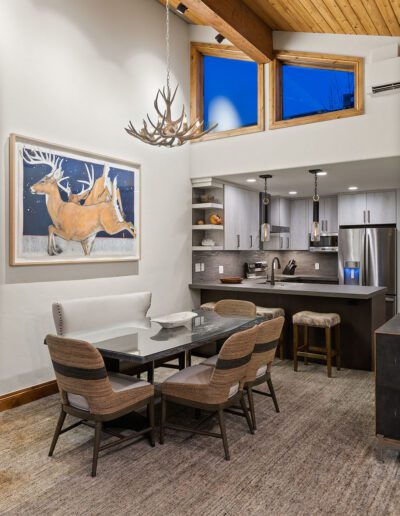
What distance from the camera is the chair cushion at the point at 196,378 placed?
9.32 ft

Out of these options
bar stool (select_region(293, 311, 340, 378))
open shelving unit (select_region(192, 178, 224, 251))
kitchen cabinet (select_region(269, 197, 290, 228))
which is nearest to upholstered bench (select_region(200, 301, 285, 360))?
bar stool (select_region(293, 311, 340, 378))

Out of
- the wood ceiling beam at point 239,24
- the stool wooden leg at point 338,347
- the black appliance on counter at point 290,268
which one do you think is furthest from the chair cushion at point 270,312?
the wood ceiling beam at point 239,24

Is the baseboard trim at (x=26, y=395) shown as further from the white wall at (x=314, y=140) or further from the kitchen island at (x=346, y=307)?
the white wall at (x=314, y=140)

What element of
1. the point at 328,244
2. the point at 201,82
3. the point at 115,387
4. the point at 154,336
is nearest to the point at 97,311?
the point at 154,336

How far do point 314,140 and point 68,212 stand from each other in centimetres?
287

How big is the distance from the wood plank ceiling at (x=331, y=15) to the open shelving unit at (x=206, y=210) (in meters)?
2.07

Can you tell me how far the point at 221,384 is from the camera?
2686mm

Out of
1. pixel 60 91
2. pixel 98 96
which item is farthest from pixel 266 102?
pixel 60 91

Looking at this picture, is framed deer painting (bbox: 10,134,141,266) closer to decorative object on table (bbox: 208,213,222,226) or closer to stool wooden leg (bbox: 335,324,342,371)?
decorative object on table (bbox: 208,213,222,226)

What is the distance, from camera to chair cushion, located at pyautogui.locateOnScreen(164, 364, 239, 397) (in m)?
2.84

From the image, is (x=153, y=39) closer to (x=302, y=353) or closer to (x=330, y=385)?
(x=302, y=353)

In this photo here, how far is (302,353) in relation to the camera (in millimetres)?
4773

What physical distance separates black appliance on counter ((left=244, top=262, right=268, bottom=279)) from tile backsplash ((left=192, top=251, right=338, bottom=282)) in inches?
3.3

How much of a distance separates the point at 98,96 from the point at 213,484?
3.86 metres
